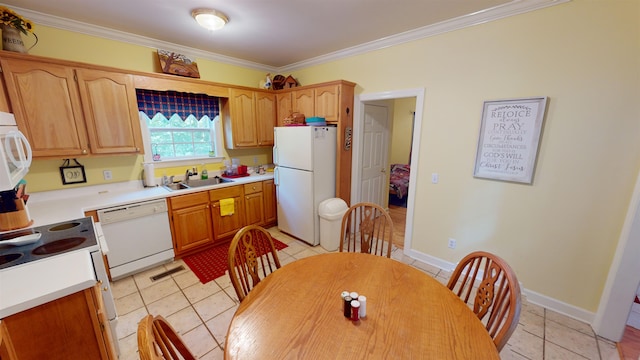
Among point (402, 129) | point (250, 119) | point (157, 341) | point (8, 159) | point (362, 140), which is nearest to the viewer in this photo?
point (157, 341)

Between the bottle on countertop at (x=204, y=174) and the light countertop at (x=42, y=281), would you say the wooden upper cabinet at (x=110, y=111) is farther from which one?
the light countertop at (x=42, y=281)

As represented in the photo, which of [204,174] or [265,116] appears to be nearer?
[204,174]

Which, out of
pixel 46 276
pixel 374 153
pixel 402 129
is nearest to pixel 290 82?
A: pixel 374 153

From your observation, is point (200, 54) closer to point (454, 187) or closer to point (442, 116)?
point (442, 116)

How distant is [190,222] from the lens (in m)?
2.85

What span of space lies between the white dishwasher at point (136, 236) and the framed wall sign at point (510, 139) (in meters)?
3.36

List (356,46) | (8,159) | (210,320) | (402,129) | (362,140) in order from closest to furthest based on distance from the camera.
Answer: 1. (8,159)
2. (210,320)
3. (356,46)
4. (362,140)
5. (402,129)

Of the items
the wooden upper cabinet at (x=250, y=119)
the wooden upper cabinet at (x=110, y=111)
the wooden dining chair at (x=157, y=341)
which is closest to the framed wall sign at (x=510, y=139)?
the wooden dining chair at (x=157, y=341)

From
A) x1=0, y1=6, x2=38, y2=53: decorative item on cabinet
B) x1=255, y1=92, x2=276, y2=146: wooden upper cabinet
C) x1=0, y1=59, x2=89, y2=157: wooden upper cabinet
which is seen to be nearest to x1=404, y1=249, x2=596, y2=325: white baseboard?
x1=255, y1=92, x2=276, y2=146: wooden upper cabinet

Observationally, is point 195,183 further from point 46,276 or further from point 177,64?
point 46,276

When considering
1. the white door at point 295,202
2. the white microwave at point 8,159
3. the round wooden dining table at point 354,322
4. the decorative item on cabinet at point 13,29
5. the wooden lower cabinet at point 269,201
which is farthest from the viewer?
the wooden lower cabinet at point 269,201

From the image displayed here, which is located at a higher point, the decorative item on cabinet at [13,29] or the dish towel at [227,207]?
the decorative item on cabinet at [13,29]

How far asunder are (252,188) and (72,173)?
188 cm

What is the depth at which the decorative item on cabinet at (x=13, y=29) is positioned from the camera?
1.91 metres
